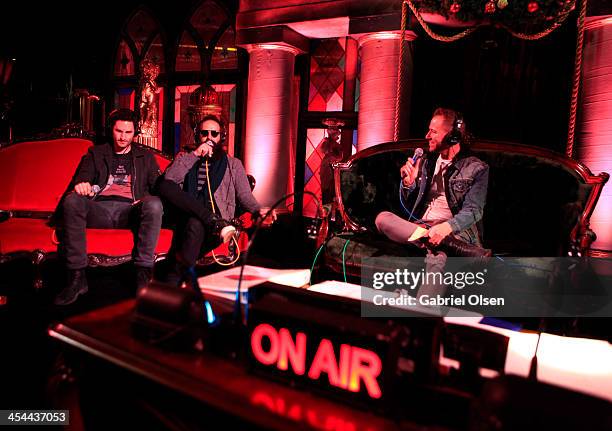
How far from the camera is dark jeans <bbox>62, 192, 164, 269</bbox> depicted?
2986 millimetres

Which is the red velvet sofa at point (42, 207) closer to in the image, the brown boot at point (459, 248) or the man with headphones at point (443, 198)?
the man with headphones at point (443, 198)

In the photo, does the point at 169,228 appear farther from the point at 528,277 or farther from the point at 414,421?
the point at 414,421

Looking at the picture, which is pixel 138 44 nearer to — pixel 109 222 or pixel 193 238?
pixel 109 222

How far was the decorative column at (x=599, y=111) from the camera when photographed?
3824 millimetres

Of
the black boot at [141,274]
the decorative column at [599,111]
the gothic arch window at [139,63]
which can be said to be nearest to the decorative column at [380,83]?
the decorative column at [599,111]

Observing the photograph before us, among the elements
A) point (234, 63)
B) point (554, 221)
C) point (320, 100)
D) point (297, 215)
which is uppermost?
point (234, 63)

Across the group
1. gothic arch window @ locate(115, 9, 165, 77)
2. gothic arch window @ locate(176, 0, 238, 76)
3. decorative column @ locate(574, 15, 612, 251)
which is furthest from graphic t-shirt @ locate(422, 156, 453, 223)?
gothic arch window @ locate(115, 9, 165, 77)

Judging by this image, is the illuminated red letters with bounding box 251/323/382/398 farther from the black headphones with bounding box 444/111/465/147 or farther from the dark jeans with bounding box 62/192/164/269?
the black headphones with bounding box 444/111/465/147

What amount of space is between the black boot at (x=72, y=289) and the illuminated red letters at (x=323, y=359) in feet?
7.32

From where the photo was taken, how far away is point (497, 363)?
3.89 ft

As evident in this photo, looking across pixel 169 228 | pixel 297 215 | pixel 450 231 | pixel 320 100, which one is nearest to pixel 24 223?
pixel 169 228

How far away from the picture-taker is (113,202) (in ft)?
10.9

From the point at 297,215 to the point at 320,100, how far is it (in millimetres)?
1583

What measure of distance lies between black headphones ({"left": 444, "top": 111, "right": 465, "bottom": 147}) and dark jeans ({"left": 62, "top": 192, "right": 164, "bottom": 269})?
202cm
